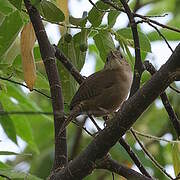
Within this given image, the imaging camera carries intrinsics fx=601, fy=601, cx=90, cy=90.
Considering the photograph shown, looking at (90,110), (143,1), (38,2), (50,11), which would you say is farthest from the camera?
→ (143,1)

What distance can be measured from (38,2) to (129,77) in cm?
62

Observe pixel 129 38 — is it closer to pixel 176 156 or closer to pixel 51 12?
pixel 51 12

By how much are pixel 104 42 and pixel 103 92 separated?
23 centimetres

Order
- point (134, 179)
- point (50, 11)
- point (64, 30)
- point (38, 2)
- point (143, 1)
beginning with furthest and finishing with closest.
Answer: point (143, 1) < point (64, 30) < point (50, 11) < point (38, 2) < point (134, 179)

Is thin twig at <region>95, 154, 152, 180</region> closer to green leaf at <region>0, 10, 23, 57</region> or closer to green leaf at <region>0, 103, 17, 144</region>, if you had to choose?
green leaf at <region>0, 10, 23, 57</region>

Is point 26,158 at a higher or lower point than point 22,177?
higher

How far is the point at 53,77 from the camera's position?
1.74 meters

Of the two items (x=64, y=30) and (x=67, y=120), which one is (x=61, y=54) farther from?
(x=67, y=120)

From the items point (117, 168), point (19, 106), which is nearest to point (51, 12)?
point (117, 168)

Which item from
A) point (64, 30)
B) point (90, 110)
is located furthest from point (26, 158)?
point (64, 30)

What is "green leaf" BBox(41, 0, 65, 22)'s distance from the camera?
1803mm

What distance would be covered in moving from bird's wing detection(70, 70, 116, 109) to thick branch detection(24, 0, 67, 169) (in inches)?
10.0

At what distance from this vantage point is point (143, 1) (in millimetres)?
3607

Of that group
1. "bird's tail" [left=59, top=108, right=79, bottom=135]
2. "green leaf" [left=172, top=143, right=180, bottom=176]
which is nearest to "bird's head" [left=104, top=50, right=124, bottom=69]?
"bird's tail" [left=59, top=108, right=79, bottom=135]
